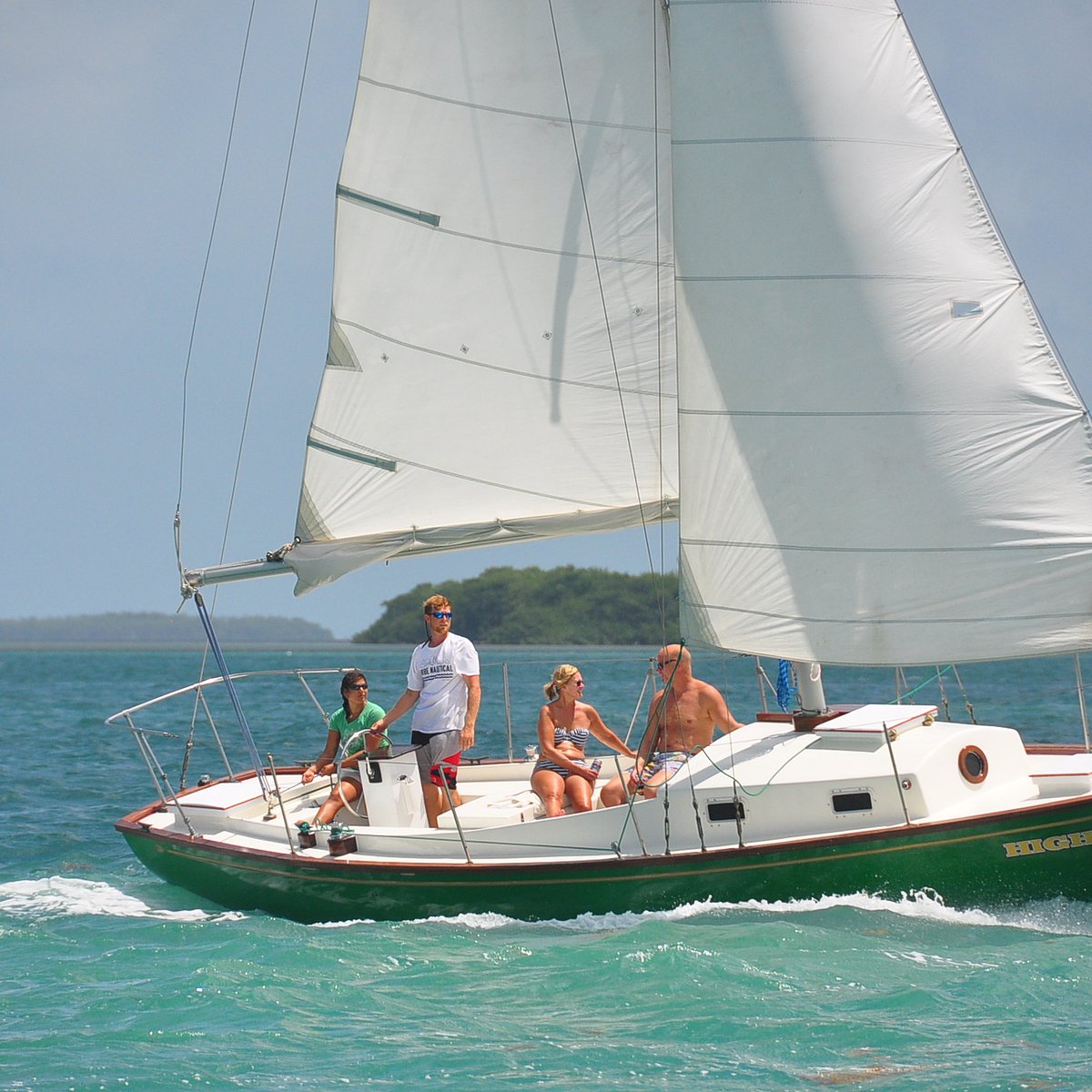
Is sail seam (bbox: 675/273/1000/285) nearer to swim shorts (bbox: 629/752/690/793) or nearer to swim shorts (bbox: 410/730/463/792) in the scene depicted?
swim shorts (bbox: 629/752/690/793)

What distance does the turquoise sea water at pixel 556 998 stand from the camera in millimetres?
6184

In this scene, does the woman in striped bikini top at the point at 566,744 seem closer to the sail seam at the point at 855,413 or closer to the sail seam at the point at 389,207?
the sail seam at the point at 855,413

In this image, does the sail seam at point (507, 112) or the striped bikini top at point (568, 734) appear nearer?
the striped bikini top at point (568, 734)

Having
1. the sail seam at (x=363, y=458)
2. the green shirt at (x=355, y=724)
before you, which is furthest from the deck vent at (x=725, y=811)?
the sail seam at (x=363, y=458)

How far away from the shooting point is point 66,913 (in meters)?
9.59

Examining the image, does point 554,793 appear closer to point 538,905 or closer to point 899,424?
point 538,905

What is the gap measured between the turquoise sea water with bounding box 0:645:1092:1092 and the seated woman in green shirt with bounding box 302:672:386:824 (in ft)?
3.19

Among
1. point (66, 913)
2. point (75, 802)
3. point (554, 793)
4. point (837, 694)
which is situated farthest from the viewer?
point (837, 694)

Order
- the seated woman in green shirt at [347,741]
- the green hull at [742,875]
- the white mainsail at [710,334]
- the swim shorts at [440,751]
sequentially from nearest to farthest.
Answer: the green hull at [742,875], the white mainsail at [710,334], the swim shorts at [440,751], the seated woman in green shirt at [347,741]

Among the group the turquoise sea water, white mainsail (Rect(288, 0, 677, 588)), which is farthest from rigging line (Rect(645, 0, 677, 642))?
the turquoise sea water

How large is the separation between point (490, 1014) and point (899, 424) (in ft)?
14.0

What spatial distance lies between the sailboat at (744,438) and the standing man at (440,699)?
0.20m

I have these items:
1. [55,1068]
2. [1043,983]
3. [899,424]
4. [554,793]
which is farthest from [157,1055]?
[899,424]

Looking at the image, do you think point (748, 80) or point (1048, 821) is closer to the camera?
point (1048, 821)
